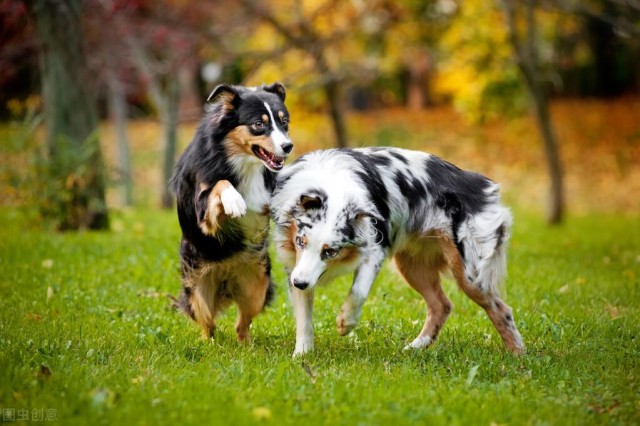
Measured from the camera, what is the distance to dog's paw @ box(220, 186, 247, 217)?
5.40 meters

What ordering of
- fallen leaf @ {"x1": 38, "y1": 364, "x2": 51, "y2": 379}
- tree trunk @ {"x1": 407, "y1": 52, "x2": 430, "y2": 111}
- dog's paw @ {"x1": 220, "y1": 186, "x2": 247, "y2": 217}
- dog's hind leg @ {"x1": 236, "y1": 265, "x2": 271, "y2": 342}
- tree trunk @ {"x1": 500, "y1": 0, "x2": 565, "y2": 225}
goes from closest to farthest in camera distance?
fallen leaf @ {"x1": 38, "y1": 364, "x2": 51, "y2": 379} → dog's paw @ {"x1": 220, "y1": 186, "x2": 247, "y2": 217} → dog's hind leg @ {"x1": 236, "y1": 265, "x2": 271, "y2": 342} → tree trunk @ {"x1": 500, "y1": 0, "x2": 565, "y2": 225} → tree trunk @ {"x1": 407, "y1": 52, "x2": 430, "y2": 111}

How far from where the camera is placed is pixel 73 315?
6703 millimetres

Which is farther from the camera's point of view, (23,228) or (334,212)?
(23,228)

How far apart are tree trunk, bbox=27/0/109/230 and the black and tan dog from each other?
578 cm

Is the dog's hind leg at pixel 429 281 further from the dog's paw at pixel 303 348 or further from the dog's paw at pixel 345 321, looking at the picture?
the dog's paw at pixel 345 321

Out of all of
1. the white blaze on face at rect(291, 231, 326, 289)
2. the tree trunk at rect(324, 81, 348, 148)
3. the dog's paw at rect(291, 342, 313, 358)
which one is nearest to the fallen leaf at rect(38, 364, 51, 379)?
the white blaze on face at rect(291, 231, 326, 289)

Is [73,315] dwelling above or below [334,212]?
below

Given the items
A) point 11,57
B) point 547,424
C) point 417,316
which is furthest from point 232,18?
point 547,424

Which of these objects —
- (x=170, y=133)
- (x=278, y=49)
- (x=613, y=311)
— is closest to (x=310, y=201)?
(x=613, y=311)

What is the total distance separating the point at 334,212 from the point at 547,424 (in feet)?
6.60

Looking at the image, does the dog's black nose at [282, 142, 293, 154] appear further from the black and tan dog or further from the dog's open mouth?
the dog's open mouth

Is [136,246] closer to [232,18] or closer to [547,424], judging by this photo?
[547,424]

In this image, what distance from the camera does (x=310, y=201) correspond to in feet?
17.3

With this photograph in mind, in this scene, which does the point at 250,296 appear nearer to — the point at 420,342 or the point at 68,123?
the point at 420,342
